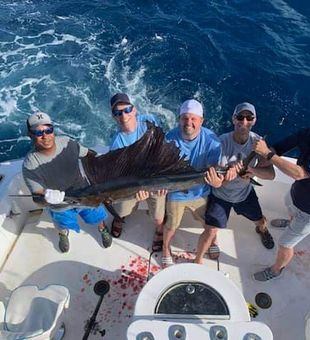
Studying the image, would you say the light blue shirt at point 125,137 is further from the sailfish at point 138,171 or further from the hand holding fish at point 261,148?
the hand holding fish at point 261,148

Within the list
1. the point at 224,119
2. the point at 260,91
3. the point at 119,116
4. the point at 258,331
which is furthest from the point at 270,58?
the point at 258,331

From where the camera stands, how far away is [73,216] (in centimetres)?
290

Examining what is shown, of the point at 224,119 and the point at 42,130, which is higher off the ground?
the point at 42,130

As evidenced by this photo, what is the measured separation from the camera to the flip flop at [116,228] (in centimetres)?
319

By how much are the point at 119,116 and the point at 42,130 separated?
20.2 inches

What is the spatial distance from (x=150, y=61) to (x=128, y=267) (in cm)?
406

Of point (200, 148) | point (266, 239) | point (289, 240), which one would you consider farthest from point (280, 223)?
point (200, 148)

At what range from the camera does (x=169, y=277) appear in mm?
2115

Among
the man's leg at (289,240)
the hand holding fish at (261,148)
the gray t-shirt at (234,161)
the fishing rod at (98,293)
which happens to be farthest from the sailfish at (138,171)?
the fishing rod at (98,293)

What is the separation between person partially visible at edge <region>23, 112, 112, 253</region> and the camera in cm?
245

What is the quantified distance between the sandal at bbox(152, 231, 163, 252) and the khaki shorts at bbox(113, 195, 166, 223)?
0.66 ft

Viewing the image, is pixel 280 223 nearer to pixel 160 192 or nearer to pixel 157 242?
pixel 157 242

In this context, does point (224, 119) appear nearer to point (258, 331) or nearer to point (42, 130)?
point (42, 130)

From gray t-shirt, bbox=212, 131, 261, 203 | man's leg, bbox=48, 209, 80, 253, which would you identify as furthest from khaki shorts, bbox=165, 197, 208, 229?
man's leg, bbox=48, 209, 80, 253
